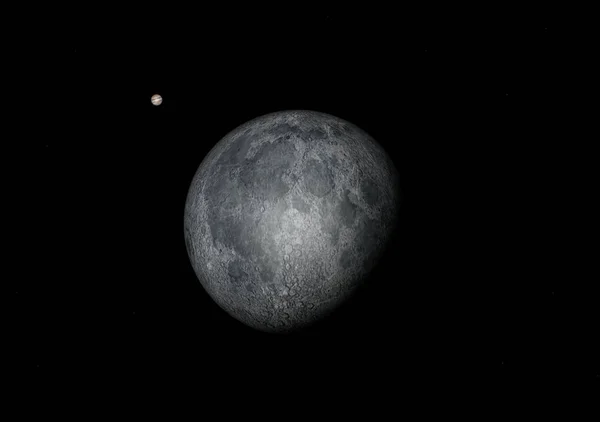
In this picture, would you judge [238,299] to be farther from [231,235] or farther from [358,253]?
[358,253]

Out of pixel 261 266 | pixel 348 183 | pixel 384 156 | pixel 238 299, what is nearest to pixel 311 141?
pixel 348 183

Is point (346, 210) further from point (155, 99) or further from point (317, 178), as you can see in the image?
point (155, 99)

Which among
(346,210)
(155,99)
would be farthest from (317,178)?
(155,99)

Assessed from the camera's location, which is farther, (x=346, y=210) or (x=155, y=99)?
(x=155, y=99)

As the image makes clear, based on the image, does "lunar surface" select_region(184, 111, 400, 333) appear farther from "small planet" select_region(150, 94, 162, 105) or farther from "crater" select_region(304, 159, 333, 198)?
"small planet" select_region(150, 94, 162, 105)

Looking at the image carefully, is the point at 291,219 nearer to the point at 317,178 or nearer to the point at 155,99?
the point at 317,178

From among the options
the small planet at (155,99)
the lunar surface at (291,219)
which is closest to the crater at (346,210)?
the lunar surface at (291,219)

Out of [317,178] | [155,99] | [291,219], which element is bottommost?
[291,219]


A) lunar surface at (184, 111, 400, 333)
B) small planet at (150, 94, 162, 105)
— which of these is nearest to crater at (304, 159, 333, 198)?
lunar surface at (184, 111, 400, 333)

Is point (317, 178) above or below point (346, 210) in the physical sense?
above
